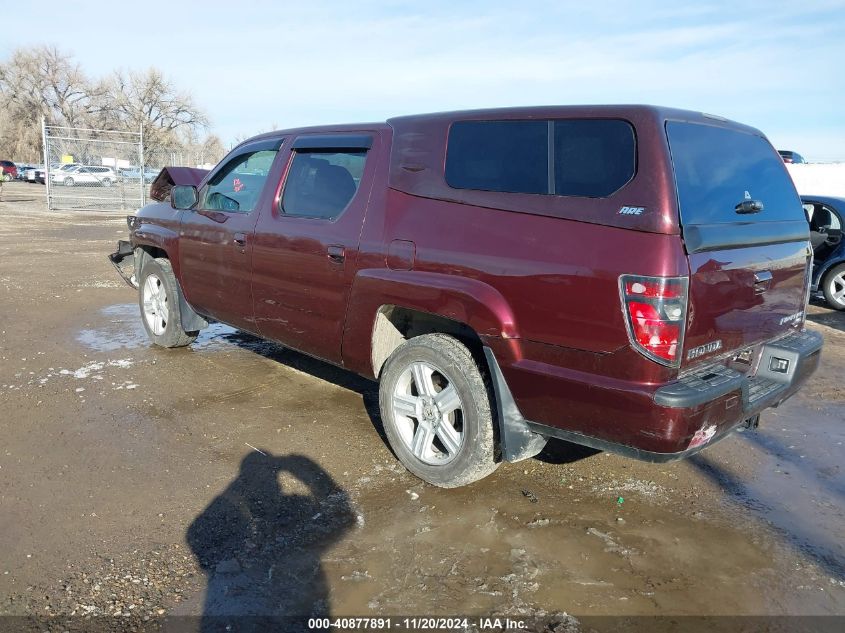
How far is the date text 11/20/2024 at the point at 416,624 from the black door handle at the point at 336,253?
2.07m

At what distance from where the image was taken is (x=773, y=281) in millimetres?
3314

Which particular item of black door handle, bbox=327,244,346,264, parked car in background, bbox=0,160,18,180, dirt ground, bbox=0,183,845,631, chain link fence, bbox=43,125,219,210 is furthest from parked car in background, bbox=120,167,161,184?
black door handle, bbox=327,244,346,264

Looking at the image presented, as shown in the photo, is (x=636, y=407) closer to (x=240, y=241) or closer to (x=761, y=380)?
(x=761, y=380)

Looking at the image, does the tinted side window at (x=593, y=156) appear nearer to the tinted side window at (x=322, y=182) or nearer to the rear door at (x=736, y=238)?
the rear door at (x=736, y=238)

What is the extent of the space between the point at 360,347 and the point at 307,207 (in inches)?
42.3

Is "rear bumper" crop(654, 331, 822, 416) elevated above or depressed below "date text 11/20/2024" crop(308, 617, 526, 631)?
above

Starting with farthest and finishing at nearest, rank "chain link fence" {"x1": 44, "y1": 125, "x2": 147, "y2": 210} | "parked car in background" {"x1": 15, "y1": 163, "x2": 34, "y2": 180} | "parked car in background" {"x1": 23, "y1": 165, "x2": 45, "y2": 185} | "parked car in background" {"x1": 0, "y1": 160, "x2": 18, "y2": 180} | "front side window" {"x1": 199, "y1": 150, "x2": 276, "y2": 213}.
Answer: "parked car in background" {"x1": 15, "y1": 163, "x2": 34, "y2": 180}
"parked car in background" {"x1": 23, "y1": 165, "x2": 45, "y2": 185}
"parked car in background" {"x1": 0, "y1": 160, "x2": 18, "y2": 180}
"chain link fence" {"x1": 44, "y1": 125, "x2": 147, "y2": 210}
"front side window" {"x1": 199, "y1": 150, "x2": 276, "y2": 213}

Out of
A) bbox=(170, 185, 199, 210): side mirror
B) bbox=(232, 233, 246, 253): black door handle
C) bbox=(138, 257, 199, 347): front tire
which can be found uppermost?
bbox=(170, 185, 199, 210): side mirror

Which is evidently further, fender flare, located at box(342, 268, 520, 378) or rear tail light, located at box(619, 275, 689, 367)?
fender flare, located at box(342, 268, 520, 378)

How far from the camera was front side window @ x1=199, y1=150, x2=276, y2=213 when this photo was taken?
4867 millimetres

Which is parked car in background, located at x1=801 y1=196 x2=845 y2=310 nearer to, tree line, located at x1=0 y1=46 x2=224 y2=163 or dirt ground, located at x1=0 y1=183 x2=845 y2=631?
dirt ground, located at x1=0 y1=183 x2=845 y2=631

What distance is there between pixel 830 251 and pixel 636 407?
324 inches

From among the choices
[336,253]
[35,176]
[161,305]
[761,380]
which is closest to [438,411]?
[336,253]

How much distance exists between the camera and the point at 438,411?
3.56m
